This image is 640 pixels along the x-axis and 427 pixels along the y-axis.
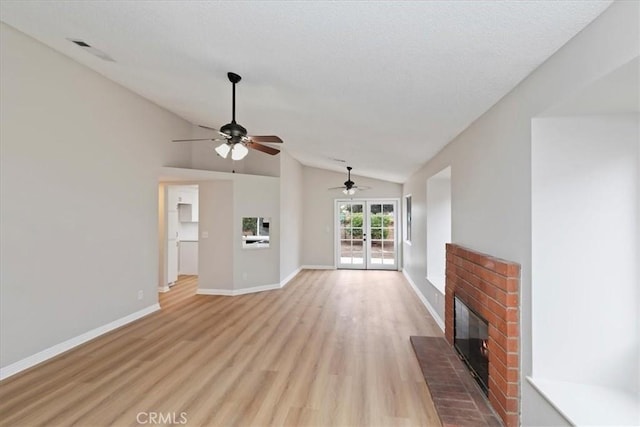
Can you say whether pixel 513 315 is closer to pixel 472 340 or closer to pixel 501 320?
pixel 501 320

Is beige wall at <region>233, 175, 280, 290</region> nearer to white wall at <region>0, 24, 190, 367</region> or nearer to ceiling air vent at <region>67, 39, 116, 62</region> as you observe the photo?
white wall at <region>0, 24, 190, 367</region>

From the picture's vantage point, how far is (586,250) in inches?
71.1

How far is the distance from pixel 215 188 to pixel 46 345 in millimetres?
3392

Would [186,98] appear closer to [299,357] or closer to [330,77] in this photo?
[330,77]

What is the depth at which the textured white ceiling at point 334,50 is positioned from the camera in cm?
153

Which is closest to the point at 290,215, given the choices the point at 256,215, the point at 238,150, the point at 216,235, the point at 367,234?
the point at 256,215

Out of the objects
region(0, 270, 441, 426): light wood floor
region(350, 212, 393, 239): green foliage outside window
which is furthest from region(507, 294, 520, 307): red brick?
region(350, 212, 393, 239): green foliage outside window

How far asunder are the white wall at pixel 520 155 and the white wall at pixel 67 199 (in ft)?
14.3

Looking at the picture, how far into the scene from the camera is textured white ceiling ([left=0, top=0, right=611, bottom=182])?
1.53 metres

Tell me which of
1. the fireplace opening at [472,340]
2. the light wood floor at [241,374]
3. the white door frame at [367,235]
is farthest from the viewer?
the white door frame at [367,235]

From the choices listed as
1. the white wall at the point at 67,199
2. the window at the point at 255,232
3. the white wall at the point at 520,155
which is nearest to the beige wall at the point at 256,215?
the window at the point at 255,232

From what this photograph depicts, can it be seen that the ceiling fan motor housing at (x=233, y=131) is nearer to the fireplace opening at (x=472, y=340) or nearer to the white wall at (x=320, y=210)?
the fireplace opening at (x=472, y=340)

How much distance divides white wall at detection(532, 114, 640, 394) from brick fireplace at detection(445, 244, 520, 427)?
0.54 ft

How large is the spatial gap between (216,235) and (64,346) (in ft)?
9.34
